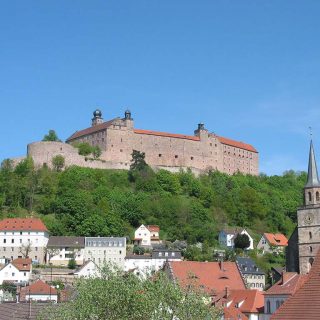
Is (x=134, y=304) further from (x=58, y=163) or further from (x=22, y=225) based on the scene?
(x=58, y=163)

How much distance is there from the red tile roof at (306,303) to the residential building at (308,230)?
1268 inches

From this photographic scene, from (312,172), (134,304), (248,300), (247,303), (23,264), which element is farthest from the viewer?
(23,264)

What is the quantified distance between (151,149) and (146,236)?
2988cm

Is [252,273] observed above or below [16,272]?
below

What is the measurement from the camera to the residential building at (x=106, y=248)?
87000 millimetres

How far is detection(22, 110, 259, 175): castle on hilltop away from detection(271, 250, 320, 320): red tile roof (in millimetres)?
93503

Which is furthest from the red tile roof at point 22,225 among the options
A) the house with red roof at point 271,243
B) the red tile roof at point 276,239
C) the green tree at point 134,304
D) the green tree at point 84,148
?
the green tree at point 134,304

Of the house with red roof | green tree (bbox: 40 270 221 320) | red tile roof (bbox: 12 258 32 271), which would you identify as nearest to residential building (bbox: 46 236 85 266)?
red tile roof (bbox: 12 258 32 271)

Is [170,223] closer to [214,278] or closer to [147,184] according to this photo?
[147,184]

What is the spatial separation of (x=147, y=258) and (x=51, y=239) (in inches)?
478

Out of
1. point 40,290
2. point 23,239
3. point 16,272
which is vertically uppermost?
point 23,239

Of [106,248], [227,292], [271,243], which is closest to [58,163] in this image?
[106,248]

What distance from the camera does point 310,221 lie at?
56250 millimetres

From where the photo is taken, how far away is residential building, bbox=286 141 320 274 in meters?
Result: 55.2
